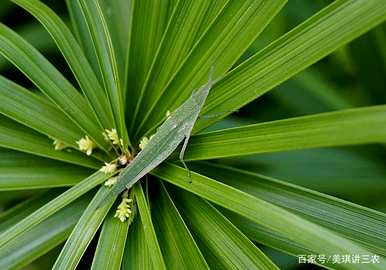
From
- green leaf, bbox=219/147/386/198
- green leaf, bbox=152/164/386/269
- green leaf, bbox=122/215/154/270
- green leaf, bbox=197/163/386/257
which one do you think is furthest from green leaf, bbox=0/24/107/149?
green leaf, bbox=219/147/386/198

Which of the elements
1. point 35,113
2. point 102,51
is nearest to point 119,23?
point 102,51

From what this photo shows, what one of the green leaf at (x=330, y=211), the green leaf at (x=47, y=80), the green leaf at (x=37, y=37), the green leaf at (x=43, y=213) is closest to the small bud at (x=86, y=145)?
the green leaf at (x=47, y=80)

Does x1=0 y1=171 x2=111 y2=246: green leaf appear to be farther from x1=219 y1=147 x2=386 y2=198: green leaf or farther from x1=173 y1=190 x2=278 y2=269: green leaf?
x1=219 y1=147 x2=386 y2=198: green leaf

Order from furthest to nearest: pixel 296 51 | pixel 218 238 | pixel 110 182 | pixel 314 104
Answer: pixel 314 104
pixel 110 182
pixel 218 238
pixel 296 51

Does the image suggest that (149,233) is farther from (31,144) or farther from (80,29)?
(80,29)

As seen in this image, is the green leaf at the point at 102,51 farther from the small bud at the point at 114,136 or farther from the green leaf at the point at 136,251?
the green leaf at the point at 136,251

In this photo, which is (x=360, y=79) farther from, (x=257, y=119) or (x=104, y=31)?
(x=104, y=31)
